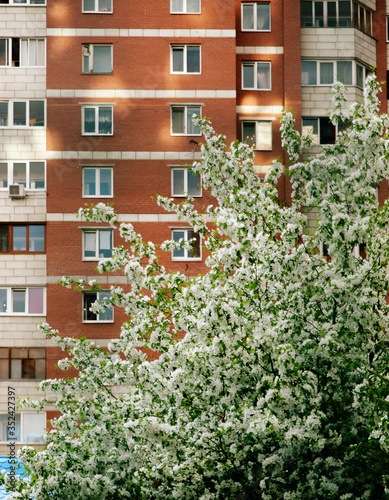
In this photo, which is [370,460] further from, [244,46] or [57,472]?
[244,46]

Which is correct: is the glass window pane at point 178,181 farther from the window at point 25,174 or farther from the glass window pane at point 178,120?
the window at point 25,174

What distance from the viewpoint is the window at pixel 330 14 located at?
3281 centimetres

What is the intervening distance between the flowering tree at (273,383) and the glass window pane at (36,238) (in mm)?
18624

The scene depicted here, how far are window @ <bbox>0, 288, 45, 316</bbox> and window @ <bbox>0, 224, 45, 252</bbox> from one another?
5.59 feet

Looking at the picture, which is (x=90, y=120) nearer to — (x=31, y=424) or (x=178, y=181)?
(x=178, y=181)

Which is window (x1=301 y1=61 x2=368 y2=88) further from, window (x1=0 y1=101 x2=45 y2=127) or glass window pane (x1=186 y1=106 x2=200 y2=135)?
window (x1=0 y1=101 x2=45 y2=127)

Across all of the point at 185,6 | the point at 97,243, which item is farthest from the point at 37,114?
the point at 185,6

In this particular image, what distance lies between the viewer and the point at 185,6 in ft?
106

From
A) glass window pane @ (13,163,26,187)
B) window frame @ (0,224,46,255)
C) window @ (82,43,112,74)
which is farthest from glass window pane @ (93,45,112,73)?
window frame @ (0,224,46,255)

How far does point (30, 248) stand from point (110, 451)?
20.1 metres

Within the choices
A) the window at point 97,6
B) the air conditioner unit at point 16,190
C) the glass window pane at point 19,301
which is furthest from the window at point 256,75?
the glass window pane at point 19,301

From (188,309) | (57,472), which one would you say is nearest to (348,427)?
(188,309)

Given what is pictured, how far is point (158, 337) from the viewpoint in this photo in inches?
581

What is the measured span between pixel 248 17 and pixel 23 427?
19.5 metres
